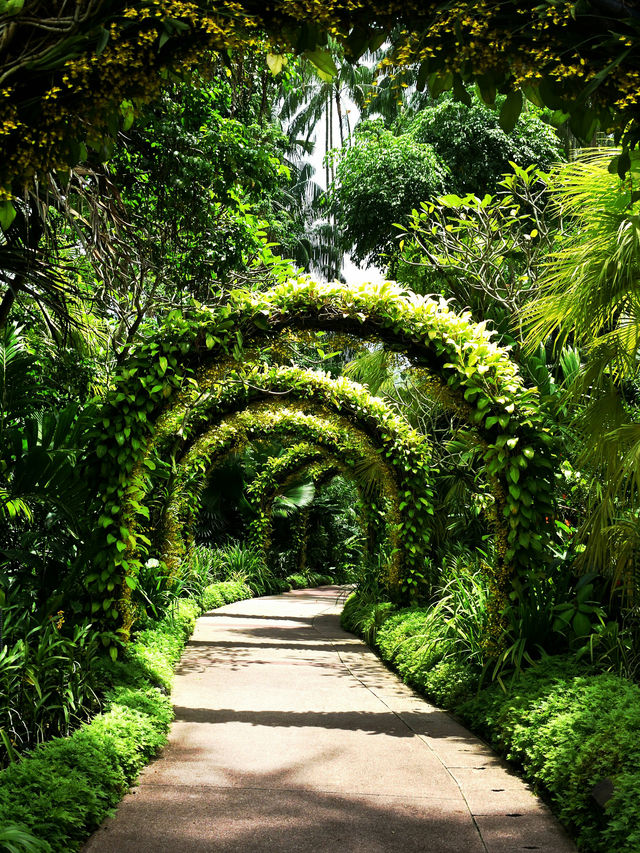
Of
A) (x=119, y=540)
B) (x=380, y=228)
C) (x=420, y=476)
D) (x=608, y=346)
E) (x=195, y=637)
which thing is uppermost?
(x=380, y=228)

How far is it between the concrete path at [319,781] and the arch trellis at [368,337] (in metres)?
1.26

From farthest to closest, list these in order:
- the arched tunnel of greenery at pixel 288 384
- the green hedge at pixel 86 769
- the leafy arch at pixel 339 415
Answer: the leafy arch at pixel 339 415
the green hedge at pixel 86 769
the arched tunnel of greenery at pixel 288 384

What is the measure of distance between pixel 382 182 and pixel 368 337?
930 centimetres

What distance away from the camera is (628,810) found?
312 cm

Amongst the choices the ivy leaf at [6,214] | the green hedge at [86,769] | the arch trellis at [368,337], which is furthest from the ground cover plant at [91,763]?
the ivy leaf at [6,214]

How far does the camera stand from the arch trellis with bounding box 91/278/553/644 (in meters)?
6.01

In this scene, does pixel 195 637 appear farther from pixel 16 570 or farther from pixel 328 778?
pixel 328 778

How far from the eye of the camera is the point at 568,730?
4.08 m

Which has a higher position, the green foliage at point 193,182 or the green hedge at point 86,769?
the green foliage at point 193,182

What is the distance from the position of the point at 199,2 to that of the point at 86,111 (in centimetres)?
49

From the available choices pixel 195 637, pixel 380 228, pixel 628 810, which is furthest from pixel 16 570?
pixel 380 228

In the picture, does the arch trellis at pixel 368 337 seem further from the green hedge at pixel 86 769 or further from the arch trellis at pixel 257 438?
the arch trellis at pixel 257 438

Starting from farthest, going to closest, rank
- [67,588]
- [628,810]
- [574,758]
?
[67,588] → [574,758] → [628,810]

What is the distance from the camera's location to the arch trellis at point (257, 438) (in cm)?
943
